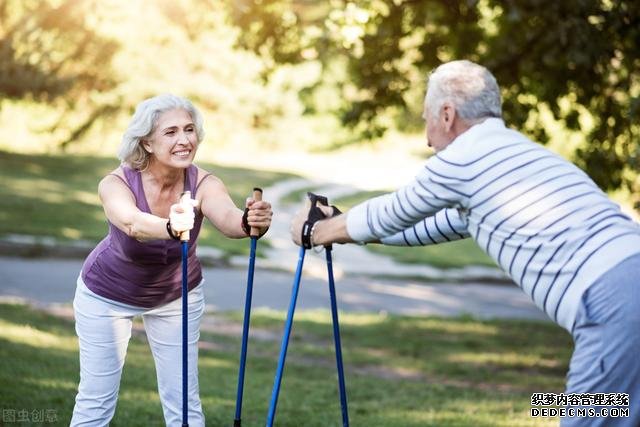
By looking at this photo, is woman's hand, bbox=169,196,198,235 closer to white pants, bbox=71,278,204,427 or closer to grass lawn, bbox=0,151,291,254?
white pants, bbox=71,278,204,427

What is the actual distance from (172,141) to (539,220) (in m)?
1.69

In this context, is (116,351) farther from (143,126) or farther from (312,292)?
(312,292)

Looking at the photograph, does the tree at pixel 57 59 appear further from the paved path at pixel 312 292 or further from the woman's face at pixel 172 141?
the woman's face at pixel 172 141

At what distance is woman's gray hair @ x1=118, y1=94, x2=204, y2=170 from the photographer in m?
4.36

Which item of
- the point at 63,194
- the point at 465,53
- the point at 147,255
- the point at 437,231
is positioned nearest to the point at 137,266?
the point at 147,255

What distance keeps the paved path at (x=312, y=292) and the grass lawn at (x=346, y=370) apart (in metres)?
1.10

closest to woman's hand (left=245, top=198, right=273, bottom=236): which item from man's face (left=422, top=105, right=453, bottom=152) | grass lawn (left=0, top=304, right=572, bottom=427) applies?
man's face (left=422, top=105, right=453, bottom=152)

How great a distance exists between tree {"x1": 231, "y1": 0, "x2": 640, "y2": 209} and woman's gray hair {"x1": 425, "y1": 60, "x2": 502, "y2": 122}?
5.55 m

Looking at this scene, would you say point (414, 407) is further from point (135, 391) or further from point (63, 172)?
point (63, 172)

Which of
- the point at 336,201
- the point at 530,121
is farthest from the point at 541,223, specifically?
the point at 336,201

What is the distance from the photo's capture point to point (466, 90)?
12.2 ft

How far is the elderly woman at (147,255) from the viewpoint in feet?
14.3

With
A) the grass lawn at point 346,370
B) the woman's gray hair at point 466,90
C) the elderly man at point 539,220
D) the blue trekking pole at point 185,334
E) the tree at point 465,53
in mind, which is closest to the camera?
the elderly man at point 539,220

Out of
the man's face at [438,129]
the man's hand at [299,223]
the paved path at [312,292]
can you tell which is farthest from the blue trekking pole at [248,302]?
the paved path at [312,292]
